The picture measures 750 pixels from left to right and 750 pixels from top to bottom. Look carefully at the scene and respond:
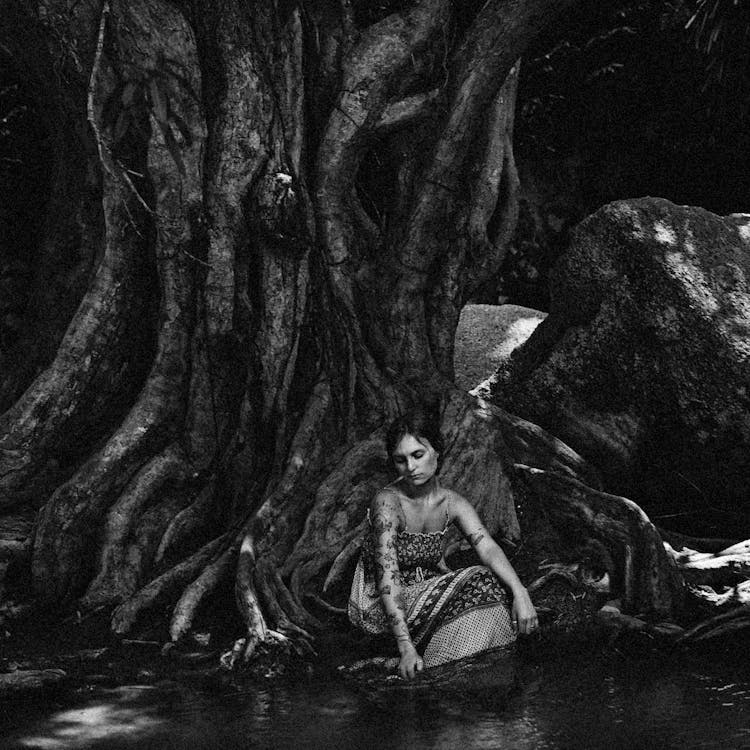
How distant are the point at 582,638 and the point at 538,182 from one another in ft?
20.5

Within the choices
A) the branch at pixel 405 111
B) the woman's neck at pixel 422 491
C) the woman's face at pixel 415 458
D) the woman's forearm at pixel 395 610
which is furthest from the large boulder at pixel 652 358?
the woman's forearm at pixel 395 610

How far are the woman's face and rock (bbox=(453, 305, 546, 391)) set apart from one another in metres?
2.94

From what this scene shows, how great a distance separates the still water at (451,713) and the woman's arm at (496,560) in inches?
7.9

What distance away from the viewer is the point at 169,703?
494 cm

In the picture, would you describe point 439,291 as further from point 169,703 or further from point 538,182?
point 538,182

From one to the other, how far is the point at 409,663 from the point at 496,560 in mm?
709

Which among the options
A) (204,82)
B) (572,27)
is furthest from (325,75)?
(572,27)

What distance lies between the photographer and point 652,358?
701 cm

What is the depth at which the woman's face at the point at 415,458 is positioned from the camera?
210 inches

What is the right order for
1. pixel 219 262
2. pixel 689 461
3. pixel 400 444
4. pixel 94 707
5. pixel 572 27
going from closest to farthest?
1. pixel 94 707
2. pixel 400 444
3. pixel 219 262
4. pixel 689 461
5. pixel 572 27

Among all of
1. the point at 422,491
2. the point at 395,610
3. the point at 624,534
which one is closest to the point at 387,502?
the point at 422,491

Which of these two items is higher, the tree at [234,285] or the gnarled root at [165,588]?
the tree at [234,285]

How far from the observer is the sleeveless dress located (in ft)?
17.1

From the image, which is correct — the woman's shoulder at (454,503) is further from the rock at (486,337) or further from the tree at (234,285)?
the rock at (486,337)
